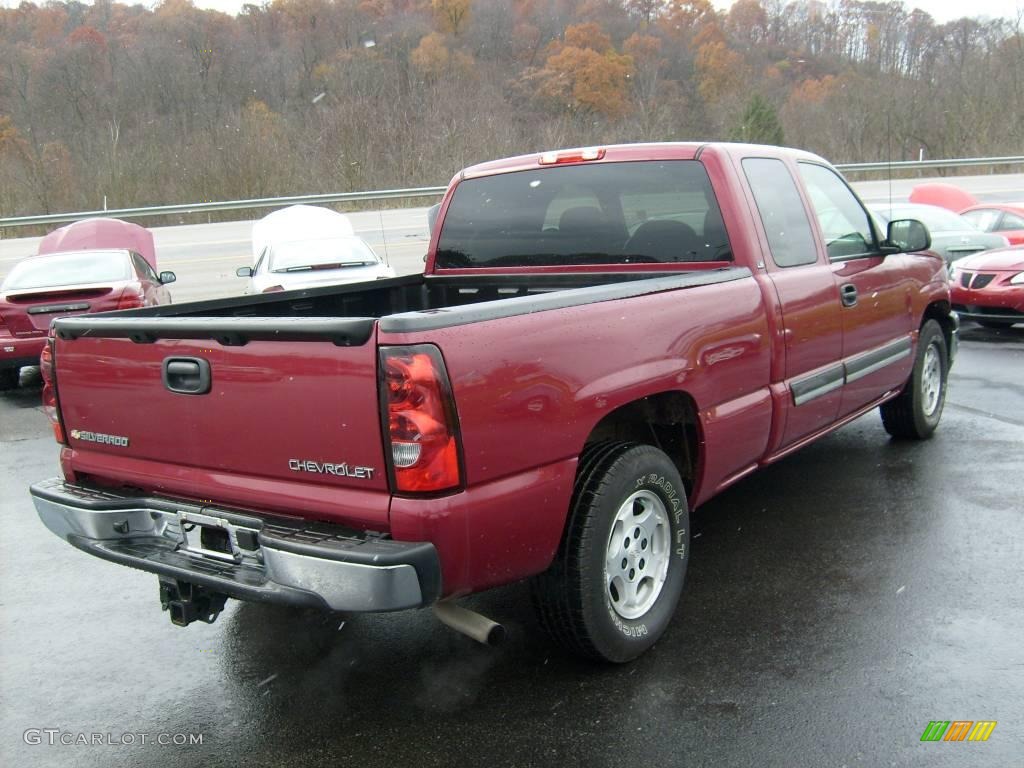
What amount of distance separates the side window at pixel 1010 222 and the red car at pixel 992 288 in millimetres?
3075

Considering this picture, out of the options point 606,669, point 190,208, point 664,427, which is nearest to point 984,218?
point 664,427

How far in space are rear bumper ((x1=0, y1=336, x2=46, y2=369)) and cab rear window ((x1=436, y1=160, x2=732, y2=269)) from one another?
652 cm

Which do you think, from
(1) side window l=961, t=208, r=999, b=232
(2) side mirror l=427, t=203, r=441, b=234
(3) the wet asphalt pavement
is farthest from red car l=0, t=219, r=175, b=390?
(1) side window l=961, t=208, r=999, b=232

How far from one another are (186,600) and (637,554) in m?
1.66

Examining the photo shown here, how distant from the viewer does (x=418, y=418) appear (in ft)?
8.84

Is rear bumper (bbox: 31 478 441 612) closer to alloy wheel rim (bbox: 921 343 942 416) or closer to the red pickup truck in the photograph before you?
the red pickup truck

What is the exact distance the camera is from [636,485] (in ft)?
11.1

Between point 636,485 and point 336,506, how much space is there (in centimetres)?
115

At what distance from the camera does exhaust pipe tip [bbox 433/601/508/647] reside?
304 centimetres

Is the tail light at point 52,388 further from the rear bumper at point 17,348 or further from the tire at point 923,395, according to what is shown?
the rear bumper at point 17,348

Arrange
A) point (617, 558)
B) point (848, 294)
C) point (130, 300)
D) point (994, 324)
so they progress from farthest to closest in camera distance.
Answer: point (994, 324)
point (130, 300)
point (848, 294)
point (617, 558)

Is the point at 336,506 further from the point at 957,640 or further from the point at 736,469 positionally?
the point at 957,640

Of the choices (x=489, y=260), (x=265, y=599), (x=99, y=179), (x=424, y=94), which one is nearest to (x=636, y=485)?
(x=265, y=599)

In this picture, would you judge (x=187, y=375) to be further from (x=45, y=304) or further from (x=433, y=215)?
(x=45, y=304)
